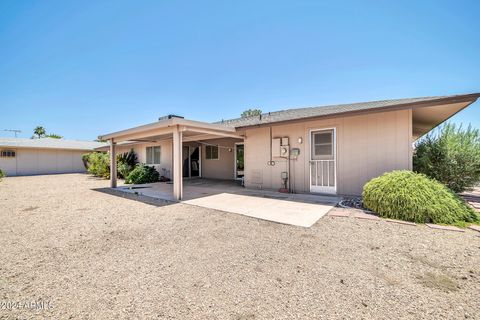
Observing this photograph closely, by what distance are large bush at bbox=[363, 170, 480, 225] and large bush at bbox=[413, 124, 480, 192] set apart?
8.93 ft

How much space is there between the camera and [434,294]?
6.56ft

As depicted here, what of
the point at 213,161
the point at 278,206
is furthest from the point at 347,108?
the point at 213,161

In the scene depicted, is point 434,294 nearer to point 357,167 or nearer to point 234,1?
point 357,167

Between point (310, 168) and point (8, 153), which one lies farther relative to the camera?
point (8, 153)

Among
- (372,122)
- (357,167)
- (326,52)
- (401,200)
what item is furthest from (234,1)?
(401,200)

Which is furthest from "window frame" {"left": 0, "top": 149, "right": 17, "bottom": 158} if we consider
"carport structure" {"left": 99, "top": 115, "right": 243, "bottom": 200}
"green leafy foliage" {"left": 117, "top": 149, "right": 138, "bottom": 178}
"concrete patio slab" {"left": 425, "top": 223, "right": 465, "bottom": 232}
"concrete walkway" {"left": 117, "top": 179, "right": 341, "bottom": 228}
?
"concrete patio slab" {"left": 425, "top": 223, "right": 465, "bottom": 232}

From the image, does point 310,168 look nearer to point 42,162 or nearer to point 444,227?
point 444,227

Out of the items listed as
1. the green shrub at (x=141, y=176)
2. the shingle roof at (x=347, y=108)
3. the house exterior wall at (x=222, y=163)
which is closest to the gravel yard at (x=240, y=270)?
the shingle roof at (x=347, y=108)

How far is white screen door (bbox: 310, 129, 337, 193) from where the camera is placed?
666 cm

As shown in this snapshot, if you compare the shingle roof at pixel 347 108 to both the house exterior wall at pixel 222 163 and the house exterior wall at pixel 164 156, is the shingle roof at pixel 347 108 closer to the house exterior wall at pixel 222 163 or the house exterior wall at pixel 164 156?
the house exterior wall at pixel 222 163

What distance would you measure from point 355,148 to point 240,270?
5530 mm

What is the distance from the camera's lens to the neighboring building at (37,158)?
17.6 meters

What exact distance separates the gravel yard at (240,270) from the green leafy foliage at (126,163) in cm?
928

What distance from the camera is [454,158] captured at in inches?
249
